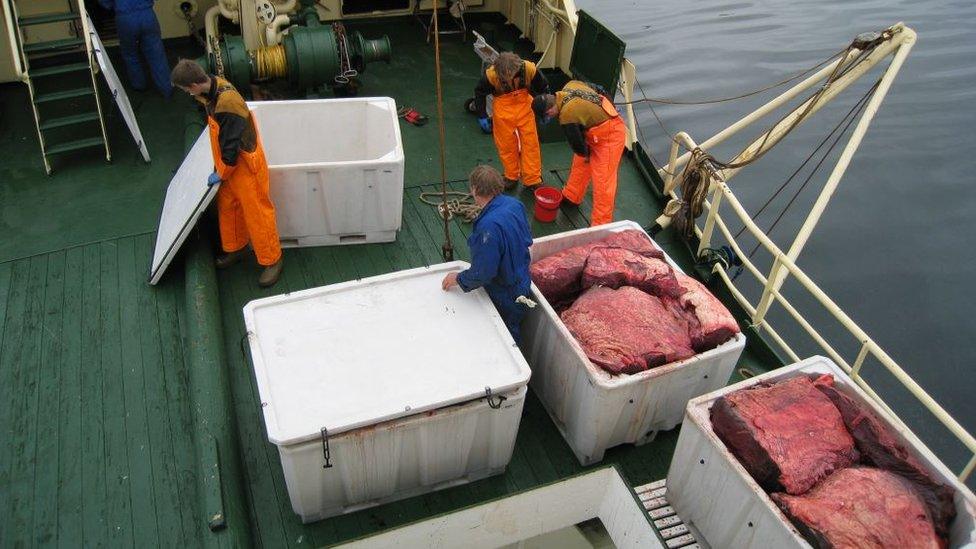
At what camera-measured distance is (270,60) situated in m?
6.86

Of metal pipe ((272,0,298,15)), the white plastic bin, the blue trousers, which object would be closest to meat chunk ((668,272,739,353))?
the white plastic bin

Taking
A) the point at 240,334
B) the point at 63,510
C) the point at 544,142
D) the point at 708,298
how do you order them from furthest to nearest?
the point at 544,142
the point at 240,334
the point at 708,298
the point at 63,510

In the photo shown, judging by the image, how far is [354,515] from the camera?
12.2ft

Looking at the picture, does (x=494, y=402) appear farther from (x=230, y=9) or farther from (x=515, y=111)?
(x=230, y=9)

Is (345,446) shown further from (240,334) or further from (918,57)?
(918,57)

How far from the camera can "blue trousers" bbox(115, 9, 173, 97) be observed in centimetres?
672

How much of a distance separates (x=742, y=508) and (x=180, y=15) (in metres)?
7.83

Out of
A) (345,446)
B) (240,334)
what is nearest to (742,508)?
(345,446)

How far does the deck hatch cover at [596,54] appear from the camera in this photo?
6633 millimetres

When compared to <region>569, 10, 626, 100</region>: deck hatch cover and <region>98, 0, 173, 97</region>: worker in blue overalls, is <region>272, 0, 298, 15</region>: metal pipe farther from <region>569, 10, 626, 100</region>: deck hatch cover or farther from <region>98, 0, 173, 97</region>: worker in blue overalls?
<region>569, 10, 626, 100</region>: deck hatch cover

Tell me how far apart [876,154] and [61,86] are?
38.5ft

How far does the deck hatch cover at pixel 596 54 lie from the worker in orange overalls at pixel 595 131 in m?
1.23

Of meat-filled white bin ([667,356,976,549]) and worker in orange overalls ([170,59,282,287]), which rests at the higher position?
worker in orange overalls ([170,59,282,287])

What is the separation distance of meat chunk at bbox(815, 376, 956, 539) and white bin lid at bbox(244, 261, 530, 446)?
5.30ft
